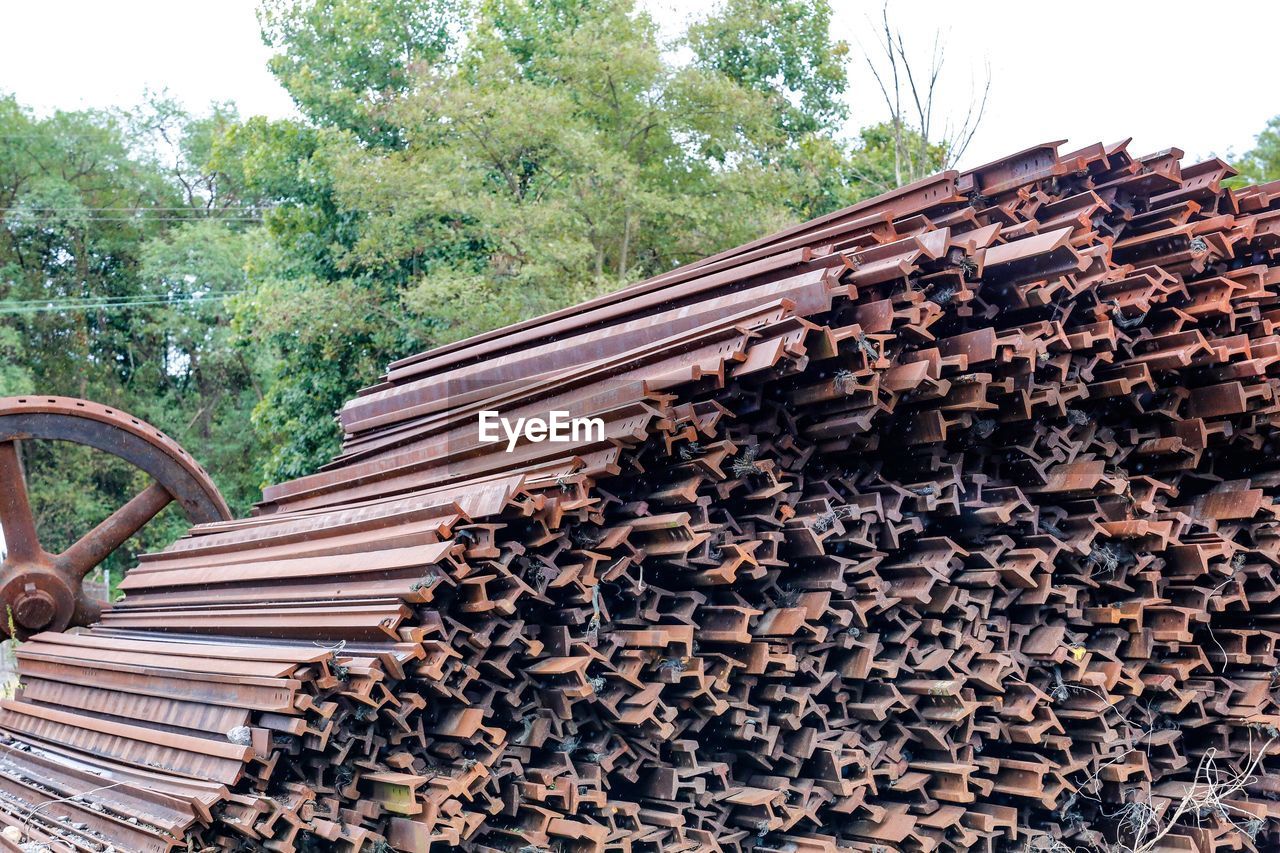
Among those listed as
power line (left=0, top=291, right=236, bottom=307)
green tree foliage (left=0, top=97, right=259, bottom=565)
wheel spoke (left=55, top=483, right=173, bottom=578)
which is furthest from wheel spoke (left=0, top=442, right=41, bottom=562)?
power line (left=0, top=291, right=236, bottom=307)

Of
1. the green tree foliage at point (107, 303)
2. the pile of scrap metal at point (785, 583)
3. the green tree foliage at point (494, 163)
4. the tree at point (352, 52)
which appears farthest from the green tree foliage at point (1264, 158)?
the green tree foliage at point (107, 303)

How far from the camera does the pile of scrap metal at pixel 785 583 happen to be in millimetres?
3854

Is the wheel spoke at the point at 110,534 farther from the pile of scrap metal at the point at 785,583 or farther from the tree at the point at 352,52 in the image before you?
the tree at the point at 352,52

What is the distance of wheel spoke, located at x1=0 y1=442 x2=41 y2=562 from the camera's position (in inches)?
231

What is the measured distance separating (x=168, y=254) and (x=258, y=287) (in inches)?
344

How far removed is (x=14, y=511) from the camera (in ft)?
19.4

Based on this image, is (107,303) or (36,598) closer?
(36,598)

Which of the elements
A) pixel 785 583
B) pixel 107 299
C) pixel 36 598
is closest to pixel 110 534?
pixel 36 598

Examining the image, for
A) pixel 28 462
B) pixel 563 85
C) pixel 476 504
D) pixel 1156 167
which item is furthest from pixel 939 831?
pixel 28 462

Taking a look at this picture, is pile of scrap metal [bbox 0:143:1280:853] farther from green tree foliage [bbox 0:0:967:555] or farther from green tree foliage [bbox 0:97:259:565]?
green tree foliage [bbox 0:97:259:565]

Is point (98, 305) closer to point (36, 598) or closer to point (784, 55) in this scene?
point (784, 55)

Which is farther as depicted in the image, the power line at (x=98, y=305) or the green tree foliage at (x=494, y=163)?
the power line at (x=98, y=305)

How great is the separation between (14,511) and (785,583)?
397 cm

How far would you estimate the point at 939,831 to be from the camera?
→ 15.9 feet
